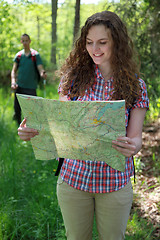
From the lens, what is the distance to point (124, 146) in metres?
1.22

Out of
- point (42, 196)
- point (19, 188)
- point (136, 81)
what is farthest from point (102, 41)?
point (19, 188)

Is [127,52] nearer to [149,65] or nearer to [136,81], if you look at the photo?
[136,81]

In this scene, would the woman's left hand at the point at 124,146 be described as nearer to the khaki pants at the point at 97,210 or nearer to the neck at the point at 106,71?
the khaki pants at the point at 97,210

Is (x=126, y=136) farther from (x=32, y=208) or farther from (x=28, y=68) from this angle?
(x=28, y=68)

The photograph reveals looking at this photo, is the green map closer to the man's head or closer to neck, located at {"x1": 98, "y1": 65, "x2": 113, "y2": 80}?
neck, located at {"x1": 98, "y1": 65, "x2": 113, "y2": 80}

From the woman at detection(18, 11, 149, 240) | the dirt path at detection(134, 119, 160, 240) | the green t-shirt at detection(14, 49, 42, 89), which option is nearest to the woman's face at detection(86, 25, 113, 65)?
the woman at detection(18, 11, 149, 240)

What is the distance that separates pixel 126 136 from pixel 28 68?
3543 mm

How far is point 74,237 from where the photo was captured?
4.89 ft

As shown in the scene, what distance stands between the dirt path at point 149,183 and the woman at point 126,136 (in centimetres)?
126

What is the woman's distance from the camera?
1.38 m

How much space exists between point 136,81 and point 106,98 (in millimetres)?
196

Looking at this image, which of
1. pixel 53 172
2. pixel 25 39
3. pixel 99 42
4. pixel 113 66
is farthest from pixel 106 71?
pixel 25 39

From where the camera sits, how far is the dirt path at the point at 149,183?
8.94ft

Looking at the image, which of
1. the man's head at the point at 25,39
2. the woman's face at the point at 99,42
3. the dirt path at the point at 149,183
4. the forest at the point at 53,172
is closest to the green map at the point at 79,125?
the woman's face at the point at 99,42
